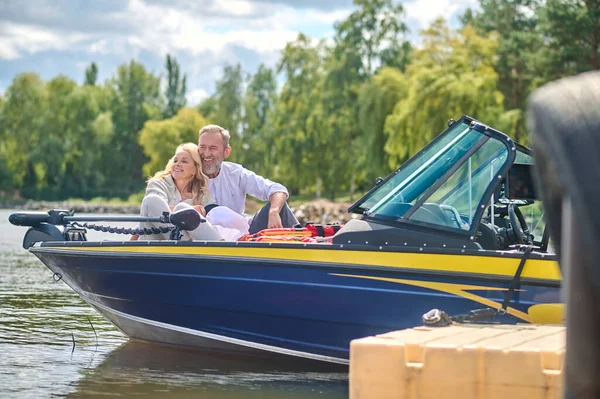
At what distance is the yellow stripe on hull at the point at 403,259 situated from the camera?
18.4 ft

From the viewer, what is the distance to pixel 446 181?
20.1 ft

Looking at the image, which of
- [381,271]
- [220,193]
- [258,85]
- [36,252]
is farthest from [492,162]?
[258,85]

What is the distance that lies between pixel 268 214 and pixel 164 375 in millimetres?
1490

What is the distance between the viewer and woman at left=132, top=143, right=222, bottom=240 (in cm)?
708

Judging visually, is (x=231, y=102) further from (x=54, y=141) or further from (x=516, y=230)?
(x=516, y=230)

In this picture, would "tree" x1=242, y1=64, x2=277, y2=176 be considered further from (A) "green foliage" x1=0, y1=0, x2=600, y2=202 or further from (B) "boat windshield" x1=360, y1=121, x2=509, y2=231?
(B) "boat windshield" x1=360, y1=121, x2=509, y2=231

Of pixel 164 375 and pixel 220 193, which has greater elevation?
pixel 220 193

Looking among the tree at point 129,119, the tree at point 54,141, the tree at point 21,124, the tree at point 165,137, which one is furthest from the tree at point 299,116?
the tree at point 129,119

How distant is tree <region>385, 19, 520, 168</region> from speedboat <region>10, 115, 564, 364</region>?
2966cm

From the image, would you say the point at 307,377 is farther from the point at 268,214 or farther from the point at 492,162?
the point at 492,162

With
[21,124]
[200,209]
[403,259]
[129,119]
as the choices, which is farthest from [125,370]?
[129,119]

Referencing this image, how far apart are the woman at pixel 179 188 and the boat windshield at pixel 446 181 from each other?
4.83ft

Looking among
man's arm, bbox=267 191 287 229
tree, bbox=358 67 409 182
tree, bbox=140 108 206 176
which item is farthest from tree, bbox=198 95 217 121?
man's arm, bbox=267 191 287 229

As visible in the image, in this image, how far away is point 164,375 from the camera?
6602mm
